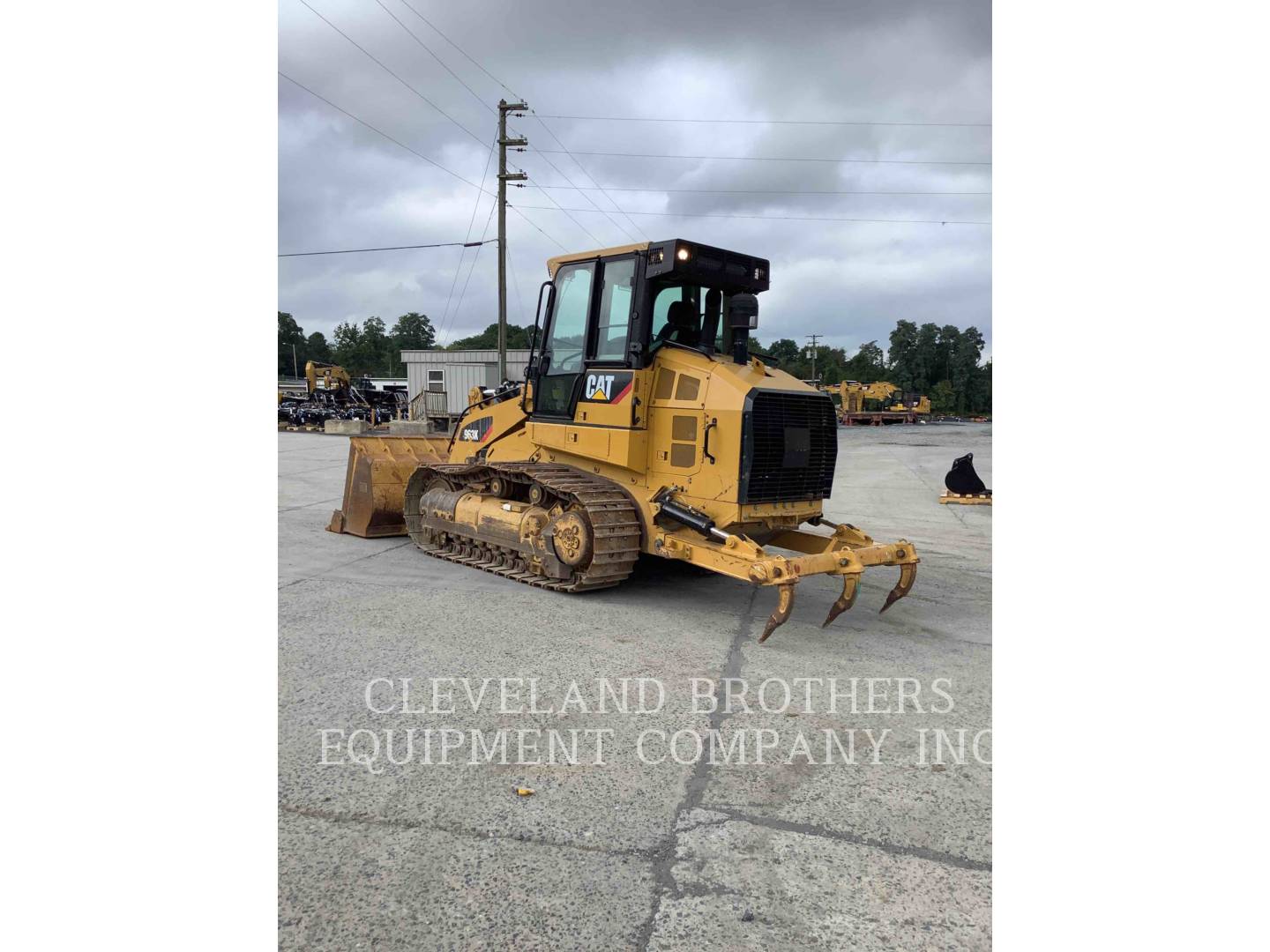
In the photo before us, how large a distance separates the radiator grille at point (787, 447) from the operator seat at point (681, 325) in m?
1.12

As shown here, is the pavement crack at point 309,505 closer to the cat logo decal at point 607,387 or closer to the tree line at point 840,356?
the cat logo decal at point 607,387

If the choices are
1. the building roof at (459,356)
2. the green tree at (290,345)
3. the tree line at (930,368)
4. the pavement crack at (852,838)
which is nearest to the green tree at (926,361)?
the tree line at (930,368)

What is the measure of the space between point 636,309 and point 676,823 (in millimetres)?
4221

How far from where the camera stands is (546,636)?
5246mm

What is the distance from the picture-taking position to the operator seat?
6512 millimetres

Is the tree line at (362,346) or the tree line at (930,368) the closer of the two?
the tree line at (930,368)

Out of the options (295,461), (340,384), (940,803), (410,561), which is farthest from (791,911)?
(340,384)

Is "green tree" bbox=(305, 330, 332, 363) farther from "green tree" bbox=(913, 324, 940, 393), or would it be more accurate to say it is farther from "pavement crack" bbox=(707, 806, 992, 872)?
"pavement crack" bbox=(707, 806, 992, 872)

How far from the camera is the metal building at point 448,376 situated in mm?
32594

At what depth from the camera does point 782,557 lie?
5621mm

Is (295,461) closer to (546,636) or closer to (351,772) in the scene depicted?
(546,636)

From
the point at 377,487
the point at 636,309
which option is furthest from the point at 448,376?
the point at 636,309

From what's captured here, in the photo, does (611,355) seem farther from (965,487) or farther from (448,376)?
(448,376)

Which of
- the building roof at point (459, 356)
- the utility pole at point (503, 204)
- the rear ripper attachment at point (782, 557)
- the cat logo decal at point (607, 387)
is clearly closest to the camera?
the rear ripper attachment at point (782, 557)
